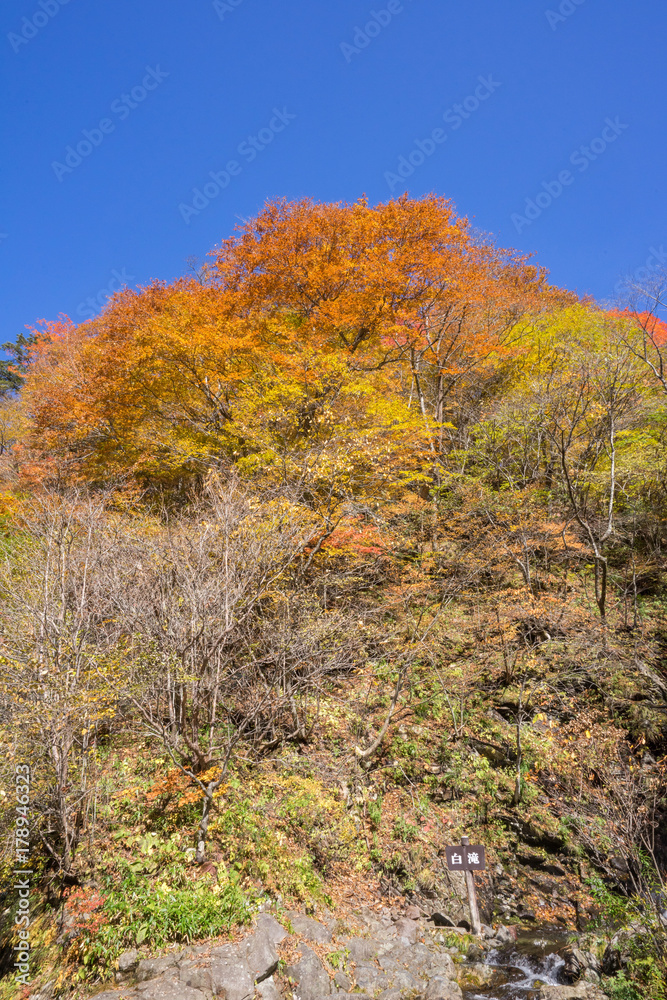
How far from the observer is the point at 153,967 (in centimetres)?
535

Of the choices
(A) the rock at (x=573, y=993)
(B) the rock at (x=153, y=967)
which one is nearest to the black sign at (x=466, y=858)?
(A) the rock at (x=573, y=993)

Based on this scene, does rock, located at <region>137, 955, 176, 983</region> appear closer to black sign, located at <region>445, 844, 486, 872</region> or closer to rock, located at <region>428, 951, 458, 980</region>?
rock, located at <region>428, 951, 458, 980</region>

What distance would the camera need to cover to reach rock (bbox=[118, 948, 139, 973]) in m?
5.34

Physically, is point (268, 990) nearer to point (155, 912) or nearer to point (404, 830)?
point (155, 912)

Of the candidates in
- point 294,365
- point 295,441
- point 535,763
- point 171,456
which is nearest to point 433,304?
point 294,365

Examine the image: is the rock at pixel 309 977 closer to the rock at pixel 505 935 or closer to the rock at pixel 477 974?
the rock at pixel 477 974

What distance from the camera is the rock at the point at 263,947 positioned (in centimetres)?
557

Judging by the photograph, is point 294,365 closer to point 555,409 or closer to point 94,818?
point 555,409

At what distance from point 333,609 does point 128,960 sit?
22.2ft

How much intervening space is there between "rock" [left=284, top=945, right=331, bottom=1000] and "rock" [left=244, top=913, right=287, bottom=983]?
0.27 m

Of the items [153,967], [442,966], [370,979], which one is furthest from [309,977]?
[442,966]

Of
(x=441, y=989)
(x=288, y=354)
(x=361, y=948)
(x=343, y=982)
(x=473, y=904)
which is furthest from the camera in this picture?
(x=288, y=354)

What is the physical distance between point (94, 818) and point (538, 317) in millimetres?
19577

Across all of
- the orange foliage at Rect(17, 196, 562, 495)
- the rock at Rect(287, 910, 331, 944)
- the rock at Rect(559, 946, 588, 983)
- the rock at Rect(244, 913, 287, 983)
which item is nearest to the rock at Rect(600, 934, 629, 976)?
the rock at Rect(559, 946, 588, 983)
